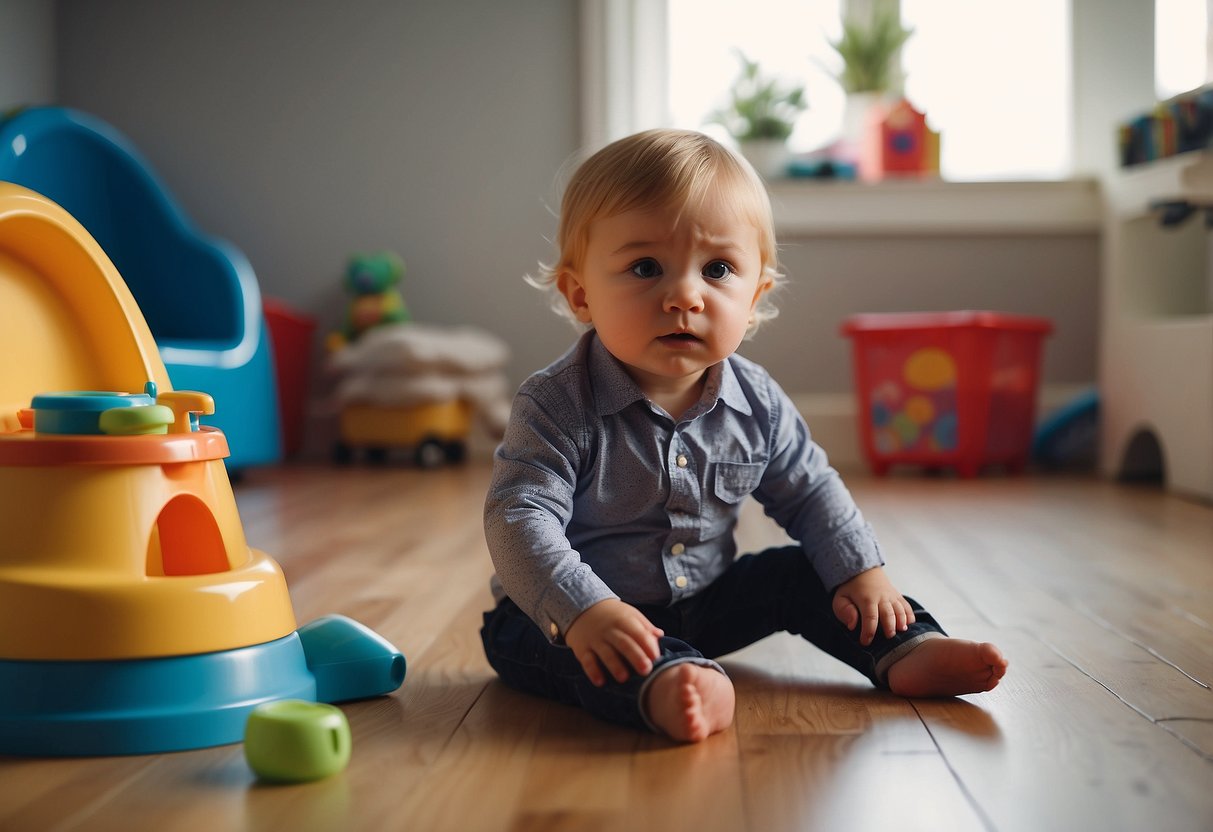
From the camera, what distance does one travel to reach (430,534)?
1.81 meters

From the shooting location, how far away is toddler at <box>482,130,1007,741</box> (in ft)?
2.97

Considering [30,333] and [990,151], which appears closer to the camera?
[30,333]

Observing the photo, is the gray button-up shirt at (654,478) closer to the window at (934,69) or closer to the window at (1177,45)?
the window at (934,69)

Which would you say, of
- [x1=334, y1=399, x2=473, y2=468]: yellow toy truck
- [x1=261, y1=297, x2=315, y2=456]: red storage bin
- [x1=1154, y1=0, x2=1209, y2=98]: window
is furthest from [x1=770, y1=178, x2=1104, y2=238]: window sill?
[x1=261, y1=297, x2=315, y2=456]: red storage bin

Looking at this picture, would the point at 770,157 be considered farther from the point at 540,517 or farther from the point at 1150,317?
the point at 540,517

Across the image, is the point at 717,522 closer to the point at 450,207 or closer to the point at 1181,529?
the point at 1181,529

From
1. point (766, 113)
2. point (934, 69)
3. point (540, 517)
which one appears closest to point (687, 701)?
point (540, 517)

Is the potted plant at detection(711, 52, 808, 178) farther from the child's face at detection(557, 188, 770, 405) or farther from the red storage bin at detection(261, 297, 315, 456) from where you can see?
the child's face at detection(557, 188, 770, 405)

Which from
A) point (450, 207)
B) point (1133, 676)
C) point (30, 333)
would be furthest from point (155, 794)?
point (450, 207)

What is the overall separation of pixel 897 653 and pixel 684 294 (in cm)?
32

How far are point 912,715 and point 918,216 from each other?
232 cm

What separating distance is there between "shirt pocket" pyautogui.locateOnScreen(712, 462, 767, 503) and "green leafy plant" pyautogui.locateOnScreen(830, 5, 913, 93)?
231cm

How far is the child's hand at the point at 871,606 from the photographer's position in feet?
3.12

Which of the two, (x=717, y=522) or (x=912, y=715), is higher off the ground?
(x=717, y=522)
